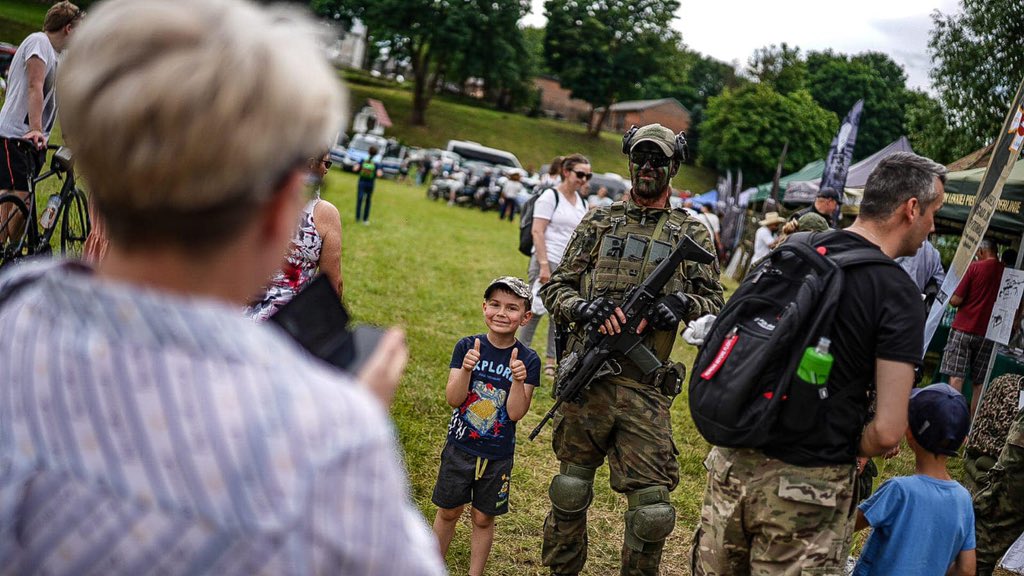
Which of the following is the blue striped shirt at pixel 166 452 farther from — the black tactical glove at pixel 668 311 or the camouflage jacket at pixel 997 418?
the camouflage jacket at pixel 997 418

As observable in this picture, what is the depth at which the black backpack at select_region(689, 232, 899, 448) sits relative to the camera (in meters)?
2.71

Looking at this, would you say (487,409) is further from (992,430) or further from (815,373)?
(992,430)

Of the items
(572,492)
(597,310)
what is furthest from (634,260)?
(572,492)

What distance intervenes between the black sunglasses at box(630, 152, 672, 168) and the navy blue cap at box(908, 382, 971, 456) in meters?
1.63

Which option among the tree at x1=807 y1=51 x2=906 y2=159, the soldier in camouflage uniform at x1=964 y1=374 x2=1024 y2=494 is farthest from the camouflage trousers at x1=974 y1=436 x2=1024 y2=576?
the tree at x1=807 y1=51 x2=906 y2=159

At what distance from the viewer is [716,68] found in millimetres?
112125

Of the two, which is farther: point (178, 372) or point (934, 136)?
point (934, 136)

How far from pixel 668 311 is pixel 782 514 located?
1.30 metres

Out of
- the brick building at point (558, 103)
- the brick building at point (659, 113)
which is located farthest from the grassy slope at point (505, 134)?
the brick building at point (659, 113)

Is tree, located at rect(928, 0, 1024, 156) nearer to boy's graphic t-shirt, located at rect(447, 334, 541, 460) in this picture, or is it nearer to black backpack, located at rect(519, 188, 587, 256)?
black backpack, located at rect(519, 188, 587, 256)

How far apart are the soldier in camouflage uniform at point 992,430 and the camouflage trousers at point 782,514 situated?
114 inches

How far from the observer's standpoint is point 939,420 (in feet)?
10.3

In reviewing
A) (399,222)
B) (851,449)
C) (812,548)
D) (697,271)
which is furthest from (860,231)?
(399,222)

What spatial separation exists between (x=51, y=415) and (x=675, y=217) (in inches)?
Answer: 142
